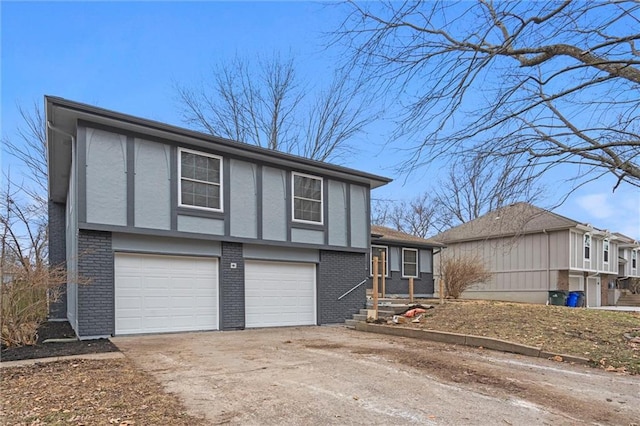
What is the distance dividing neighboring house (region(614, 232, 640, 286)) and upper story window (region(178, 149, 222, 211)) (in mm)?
28716

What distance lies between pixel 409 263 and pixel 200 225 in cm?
1307

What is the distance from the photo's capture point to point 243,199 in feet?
40.2

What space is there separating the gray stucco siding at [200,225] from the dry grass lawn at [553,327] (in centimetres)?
592

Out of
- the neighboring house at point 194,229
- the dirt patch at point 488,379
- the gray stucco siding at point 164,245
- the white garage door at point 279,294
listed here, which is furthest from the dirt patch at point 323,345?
the gray stucco siding at point 164,245

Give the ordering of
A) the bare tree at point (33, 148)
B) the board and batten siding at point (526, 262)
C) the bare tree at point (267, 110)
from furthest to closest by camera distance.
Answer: the bare tree at point (267, 110)
the board and batten siding at point (526, 262)
the bare tree at point (33, 148)

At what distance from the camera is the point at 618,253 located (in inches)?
1195

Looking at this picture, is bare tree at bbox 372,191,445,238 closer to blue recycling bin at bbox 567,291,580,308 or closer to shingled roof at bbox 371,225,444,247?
shingled roof at bbox 371,225,444,247

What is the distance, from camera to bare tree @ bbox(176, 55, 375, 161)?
25406 mm

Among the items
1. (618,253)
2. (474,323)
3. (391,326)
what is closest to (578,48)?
(474,323)

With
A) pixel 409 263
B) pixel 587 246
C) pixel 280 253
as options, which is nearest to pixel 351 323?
pixel 280 253

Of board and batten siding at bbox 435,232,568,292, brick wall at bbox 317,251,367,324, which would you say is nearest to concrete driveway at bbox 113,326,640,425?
brick wall at bbox 317,251,367,324

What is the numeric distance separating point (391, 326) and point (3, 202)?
49.9ft

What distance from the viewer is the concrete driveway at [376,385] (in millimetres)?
4625

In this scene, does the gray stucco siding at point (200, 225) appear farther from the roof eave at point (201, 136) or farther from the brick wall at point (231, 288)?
the roof eave at point (201, 136)
